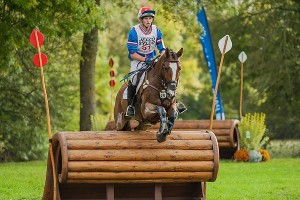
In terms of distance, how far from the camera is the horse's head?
39.6 ft

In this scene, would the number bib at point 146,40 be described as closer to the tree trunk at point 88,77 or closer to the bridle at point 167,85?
the bridle at point 167,85

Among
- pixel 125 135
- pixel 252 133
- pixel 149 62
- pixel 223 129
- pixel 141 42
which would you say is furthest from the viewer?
pixel 223 129

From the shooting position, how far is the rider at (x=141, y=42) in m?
13.0

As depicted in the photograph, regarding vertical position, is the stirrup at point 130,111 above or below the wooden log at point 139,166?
above

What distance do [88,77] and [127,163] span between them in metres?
15.9

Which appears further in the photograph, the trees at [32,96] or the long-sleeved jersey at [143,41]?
the trees at [32,96]

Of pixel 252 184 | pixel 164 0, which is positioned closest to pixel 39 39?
pixel 252 184

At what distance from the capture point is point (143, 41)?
516 inches

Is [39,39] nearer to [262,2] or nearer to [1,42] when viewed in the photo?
[1,42]

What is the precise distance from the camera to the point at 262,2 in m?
33.4

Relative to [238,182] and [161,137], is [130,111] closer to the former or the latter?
[161,137]

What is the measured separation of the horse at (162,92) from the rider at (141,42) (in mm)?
248

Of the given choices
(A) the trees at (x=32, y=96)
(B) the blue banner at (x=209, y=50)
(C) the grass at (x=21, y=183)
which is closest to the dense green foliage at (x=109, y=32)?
(A) the trees at (x=32, y=96)

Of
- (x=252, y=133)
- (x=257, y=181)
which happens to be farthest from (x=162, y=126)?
(x=252, y=133)
